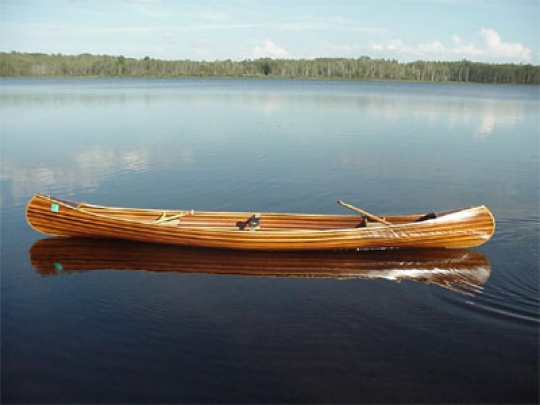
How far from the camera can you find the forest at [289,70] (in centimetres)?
14262

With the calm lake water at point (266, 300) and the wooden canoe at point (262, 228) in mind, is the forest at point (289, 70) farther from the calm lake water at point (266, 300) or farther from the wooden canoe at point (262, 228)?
the wooden canoe at point (262, 228)

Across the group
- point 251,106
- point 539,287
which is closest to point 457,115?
point 251,106

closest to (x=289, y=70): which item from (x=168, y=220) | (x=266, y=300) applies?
(x=168, y=220)

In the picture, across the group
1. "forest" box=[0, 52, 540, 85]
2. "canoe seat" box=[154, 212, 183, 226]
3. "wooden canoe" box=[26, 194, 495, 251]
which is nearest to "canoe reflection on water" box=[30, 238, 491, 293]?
"wooden canoe" box=[26, 194, 495, 251]

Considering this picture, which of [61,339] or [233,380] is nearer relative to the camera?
[233,380]

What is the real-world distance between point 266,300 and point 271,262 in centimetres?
225

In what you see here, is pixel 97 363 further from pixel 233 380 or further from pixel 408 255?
pixel 408 255

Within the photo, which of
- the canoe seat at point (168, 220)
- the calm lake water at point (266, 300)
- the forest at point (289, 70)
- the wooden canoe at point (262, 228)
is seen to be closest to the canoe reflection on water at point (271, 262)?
the calm lake water at point (266, 300)

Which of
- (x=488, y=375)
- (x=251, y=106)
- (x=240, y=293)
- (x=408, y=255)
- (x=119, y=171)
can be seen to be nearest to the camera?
(x=488, y=375)

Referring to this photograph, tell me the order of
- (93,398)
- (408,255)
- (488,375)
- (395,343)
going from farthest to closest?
(408,255) → (395,343) → (488,375) → (93,398)

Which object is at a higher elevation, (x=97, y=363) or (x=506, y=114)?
(x=506, y=114)

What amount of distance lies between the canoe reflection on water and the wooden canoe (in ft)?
0.87

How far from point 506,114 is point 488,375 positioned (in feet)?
150

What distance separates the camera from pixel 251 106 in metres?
56.2
